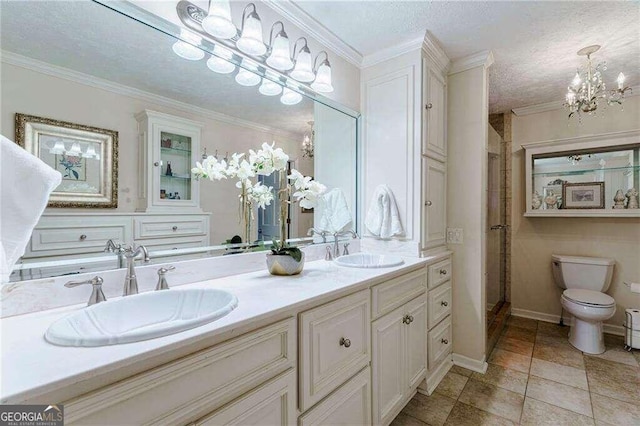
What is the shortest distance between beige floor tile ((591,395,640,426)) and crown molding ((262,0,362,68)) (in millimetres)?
2633

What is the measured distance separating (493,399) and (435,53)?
2274mm

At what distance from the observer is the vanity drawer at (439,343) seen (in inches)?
73.2

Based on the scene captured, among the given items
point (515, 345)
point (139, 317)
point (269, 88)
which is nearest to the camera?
point (139, 317)

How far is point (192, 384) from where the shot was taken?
2.32 ft

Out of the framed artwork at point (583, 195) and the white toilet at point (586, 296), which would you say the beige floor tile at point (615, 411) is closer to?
the white toilet at point (586, 296)

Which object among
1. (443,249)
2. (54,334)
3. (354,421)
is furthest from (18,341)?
(443,249)

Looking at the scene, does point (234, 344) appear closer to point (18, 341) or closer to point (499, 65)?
point (18, 341)

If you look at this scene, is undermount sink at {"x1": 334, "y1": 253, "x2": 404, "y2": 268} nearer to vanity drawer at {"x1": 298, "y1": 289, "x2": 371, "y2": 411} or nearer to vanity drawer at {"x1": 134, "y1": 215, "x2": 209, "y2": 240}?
vanity drawer at {"x1": 298, "y1": 289, "x2": 371, "y2": 411}

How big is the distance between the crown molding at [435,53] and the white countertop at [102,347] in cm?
165

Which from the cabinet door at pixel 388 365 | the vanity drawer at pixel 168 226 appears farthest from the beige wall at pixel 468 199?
the vanity drawer at pixel 168 226

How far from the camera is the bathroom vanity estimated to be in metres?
→ 0.58

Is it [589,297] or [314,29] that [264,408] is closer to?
[314,29]

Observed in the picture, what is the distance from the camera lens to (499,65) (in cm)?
224

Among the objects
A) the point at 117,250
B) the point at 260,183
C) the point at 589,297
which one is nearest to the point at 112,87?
the point at 117,250
